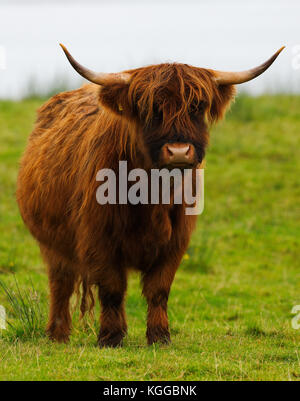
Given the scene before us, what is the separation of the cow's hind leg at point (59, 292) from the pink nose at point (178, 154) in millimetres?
1657

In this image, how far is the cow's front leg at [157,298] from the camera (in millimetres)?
4980

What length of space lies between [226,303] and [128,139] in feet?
8.85

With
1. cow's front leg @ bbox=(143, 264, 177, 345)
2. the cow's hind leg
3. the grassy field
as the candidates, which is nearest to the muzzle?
cow's front leg @ bbox=(143, 264, 177, 345)

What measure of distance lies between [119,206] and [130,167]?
0.81 feet

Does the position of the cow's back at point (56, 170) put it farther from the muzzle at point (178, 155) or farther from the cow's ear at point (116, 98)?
the muzzle at point (178, 155)

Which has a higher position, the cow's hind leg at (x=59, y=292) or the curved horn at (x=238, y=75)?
the curved horn at (x=238, y=75)

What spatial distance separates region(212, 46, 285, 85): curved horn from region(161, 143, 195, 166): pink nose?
27.6 inches

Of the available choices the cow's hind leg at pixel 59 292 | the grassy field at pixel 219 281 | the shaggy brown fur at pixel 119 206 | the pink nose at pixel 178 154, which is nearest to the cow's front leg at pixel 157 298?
the shaggy brown fur at pixel 119 206

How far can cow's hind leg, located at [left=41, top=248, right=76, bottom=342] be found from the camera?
18.6 feet

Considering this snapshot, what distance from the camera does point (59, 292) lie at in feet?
19.2

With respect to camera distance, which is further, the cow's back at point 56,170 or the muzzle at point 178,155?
the cow's back at point 56,170

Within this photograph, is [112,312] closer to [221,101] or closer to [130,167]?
[130,167]

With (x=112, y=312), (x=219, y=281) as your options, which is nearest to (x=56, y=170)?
(x=112, y=312)
